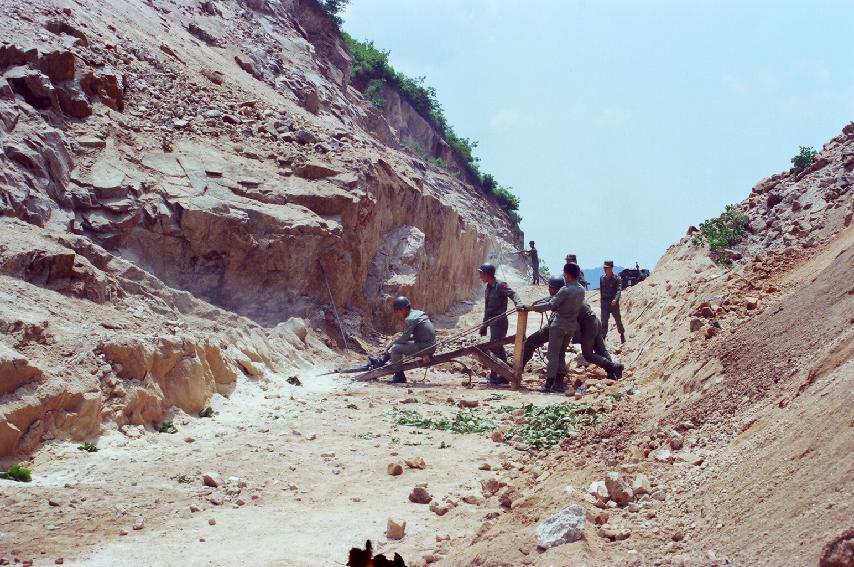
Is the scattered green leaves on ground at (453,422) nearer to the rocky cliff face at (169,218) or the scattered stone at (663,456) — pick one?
the rocky cliff face at (169,218)

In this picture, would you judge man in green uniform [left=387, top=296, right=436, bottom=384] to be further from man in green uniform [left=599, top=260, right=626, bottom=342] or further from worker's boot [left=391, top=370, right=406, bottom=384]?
man in green uniform [left=599, top=260, right=626, bottom=342]

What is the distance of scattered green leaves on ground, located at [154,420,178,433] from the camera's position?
7.27 metres

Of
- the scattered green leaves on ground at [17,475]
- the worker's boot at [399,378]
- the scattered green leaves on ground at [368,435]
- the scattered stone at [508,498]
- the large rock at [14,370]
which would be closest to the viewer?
the scattered stone at [508,498]

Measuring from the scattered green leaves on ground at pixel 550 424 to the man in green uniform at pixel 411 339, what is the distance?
3.34m

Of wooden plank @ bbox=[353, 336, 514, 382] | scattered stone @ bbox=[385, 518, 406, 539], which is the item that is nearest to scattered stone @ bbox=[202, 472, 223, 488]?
scattered stone @ bbox=[385, 518, 406, 539]

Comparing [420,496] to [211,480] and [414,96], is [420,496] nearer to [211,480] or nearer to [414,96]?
[211,480]

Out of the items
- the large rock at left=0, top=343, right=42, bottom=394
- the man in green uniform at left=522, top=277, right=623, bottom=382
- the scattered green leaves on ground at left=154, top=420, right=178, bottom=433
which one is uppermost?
the man in green uniform at left=522, top=277, right=623, bottom=382

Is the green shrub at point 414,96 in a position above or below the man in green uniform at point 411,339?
above

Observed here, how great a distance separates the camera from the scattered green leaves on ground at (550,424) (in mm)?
7220

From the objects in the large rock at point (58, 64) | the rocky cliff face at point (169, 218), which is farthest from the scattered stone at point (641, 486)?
the large rock at point (58, 64)

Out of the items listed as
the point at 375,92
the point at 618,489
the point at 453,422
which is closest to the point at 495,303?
the point at 453,422

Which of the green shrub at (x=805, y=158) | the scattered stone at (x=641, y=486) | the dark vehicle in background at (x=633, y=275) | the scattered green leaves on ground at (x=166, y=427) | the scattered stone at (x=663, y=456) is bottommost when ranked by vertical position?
the scattered stone at (x=641, y=486)

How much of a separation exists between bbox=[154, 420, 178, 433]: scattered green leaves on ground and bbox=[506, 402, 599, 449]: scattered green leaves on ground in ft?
9.66

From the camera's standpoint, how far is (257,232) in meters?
13.0
